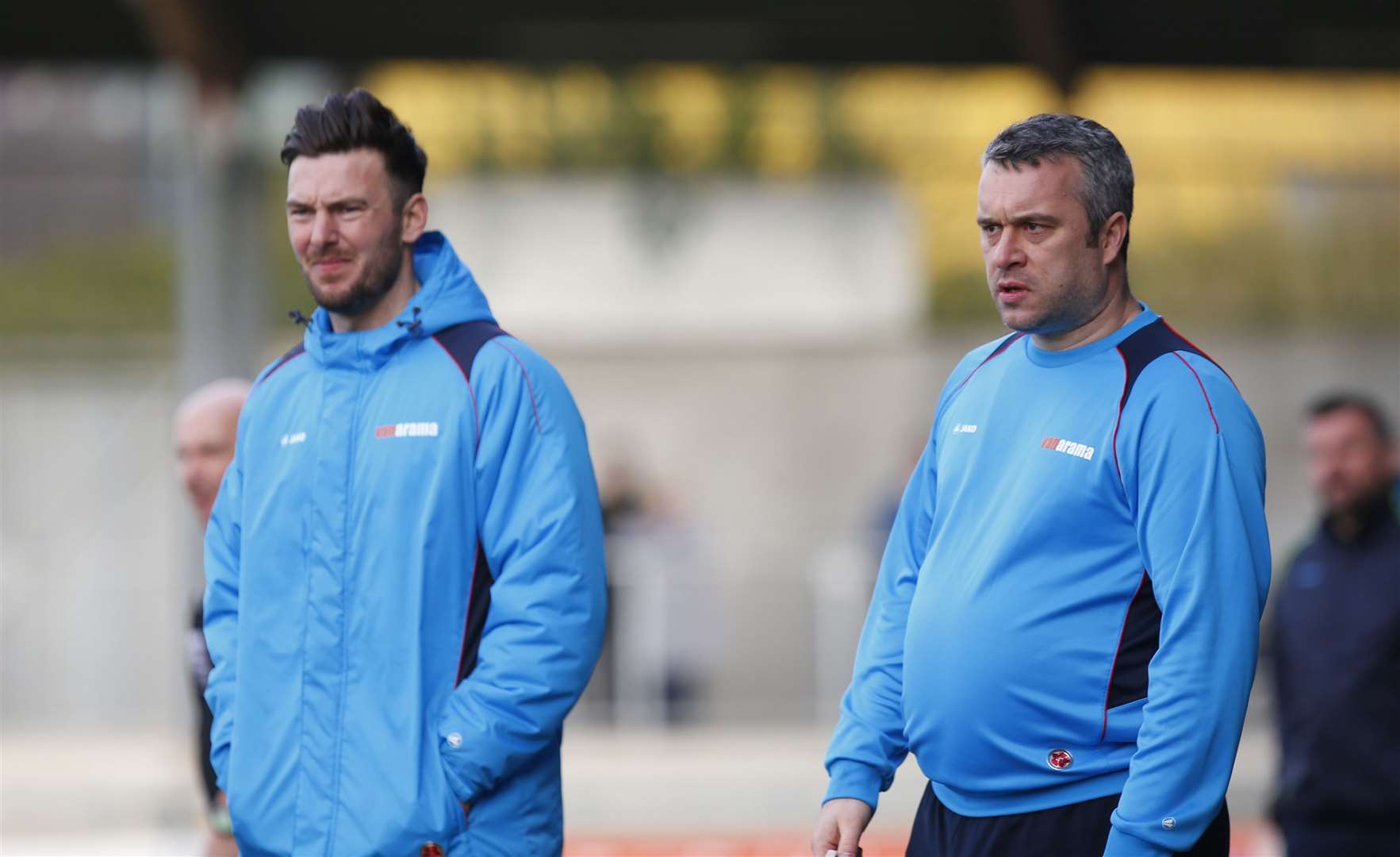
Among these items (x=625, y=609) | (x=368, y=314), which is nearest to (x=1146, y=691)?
(x=368, y=314)

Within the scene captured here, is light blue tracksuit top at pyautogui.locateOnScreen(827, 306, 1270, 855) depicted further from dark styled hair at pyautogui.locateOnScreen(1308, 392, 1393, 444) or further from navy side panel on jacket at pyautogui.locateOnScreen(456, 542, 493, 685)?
dark styled hair at pyautogui.locateOnScreen(1308, 392, 1393, 444)

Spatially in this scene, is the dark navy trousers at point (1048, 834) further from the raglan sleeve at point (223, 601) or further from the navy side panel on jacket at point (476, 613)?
the raglan sleeve at point (223, 601)

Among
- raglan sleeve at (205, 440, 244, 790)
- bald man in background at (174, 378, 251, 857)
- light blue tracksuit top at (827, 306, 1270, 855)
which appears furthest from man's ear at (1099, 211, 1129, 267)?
bald man in background at (174, 378, 251, 857)

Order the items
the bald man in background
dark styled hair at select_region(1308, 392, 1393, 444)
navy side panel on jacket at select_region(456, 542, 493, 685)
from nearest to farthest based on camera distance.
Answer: navy side panel on jacket at select_region(456, 542, 493, 685) → the bald man in background → dark styled hair at select_region(1308, 392, 1393, 444)

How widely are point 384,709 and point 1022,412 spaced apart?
47.3 inches

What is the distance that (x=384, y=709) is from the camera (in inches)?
129

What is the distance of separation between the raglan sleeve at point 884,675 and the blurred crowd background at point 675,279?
488 centimetres

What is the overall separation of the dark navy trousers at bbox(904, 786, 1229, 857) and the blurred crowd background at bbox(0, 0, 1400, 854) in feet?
16.7

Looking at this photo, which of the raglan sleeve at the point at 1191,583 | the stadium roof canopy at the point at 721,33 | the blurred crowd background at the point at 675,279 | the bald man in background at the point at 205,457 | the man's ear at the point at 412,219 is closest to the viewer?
the raglan sleeve at the point at 1191,583

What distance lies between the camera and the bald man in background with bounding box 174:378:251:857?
4449 mm

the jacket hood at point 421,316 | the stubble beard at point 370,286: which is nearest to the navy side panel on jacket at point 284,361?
the jacket hood at point 421,316

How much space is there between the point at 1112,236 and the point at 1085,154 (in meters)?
0.15

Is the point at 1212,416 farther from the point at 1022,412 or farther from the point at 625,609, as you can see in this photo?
the point at 625,609

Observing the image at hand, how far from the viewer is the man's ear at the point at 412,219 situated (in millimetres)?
3576
